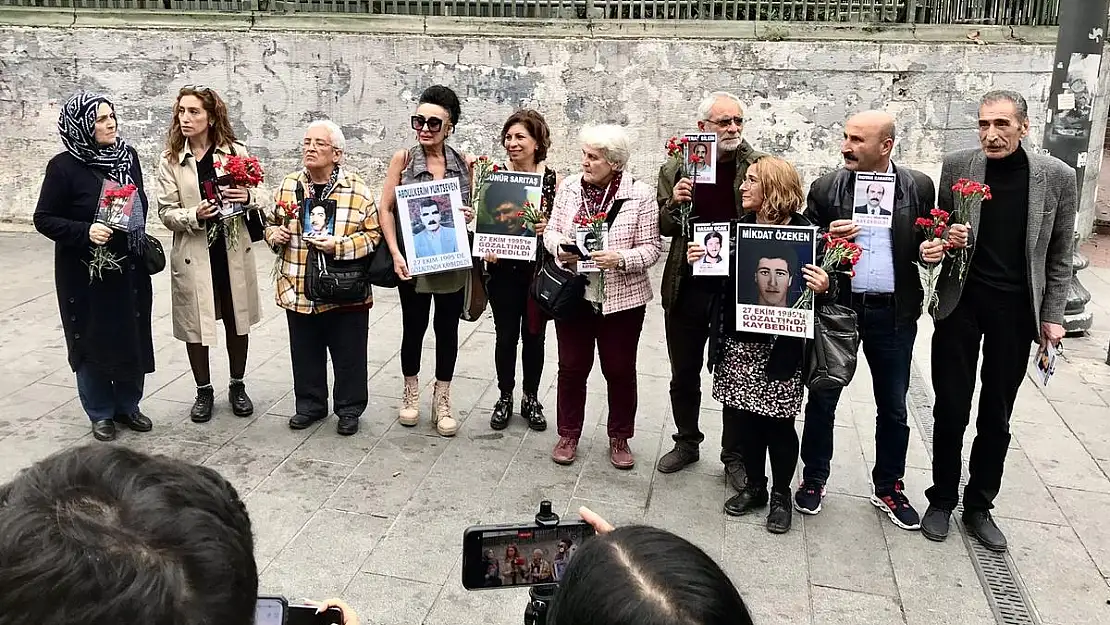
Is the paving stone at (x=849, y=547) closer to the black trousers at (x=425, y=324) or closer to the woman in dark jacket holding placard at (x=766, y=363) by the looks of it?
the woman in dark jacket holding placard at (x=766, y=363)

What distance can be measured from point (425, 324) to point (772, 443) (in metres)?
2.23

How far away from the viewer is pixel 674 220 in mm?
4641

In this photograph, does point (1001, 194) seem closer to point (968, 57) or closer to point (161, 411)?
point (161, 411)

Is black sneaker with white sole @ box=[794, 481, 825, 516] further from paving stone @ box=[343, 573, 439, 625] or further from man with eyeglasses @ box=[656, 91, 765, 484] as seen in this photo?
paving stone @ box=[343, 573, 439, 625]

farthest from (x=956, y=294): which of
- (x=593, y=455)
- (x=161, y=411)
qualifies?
(x=161, y=411)

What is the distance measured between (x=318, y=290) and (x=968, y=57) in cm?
798

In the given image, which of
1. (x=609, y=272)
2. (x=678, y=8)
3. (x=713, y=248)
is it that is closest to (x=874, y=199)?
(x=713, y=248)

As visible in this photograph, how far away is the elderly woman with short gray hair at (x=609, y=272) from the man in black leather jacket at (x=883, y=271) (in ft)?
2.96

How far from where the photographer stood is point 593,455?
5.23 metres

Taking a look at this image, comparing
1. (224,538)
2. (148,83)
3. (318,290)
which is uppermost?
(148,83)

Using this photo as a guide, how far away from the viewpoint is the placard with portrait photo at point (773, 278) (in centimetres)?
405

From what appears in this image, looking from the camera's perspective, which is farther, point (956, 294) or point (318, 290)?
point (318, 290)

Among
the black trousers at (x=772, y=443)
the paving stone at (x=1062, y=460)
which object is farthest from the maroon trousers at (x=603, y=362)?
the paving stone at (x=1062, y=460)

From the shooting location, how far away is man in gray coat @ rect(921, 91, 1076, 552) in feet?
12.9
